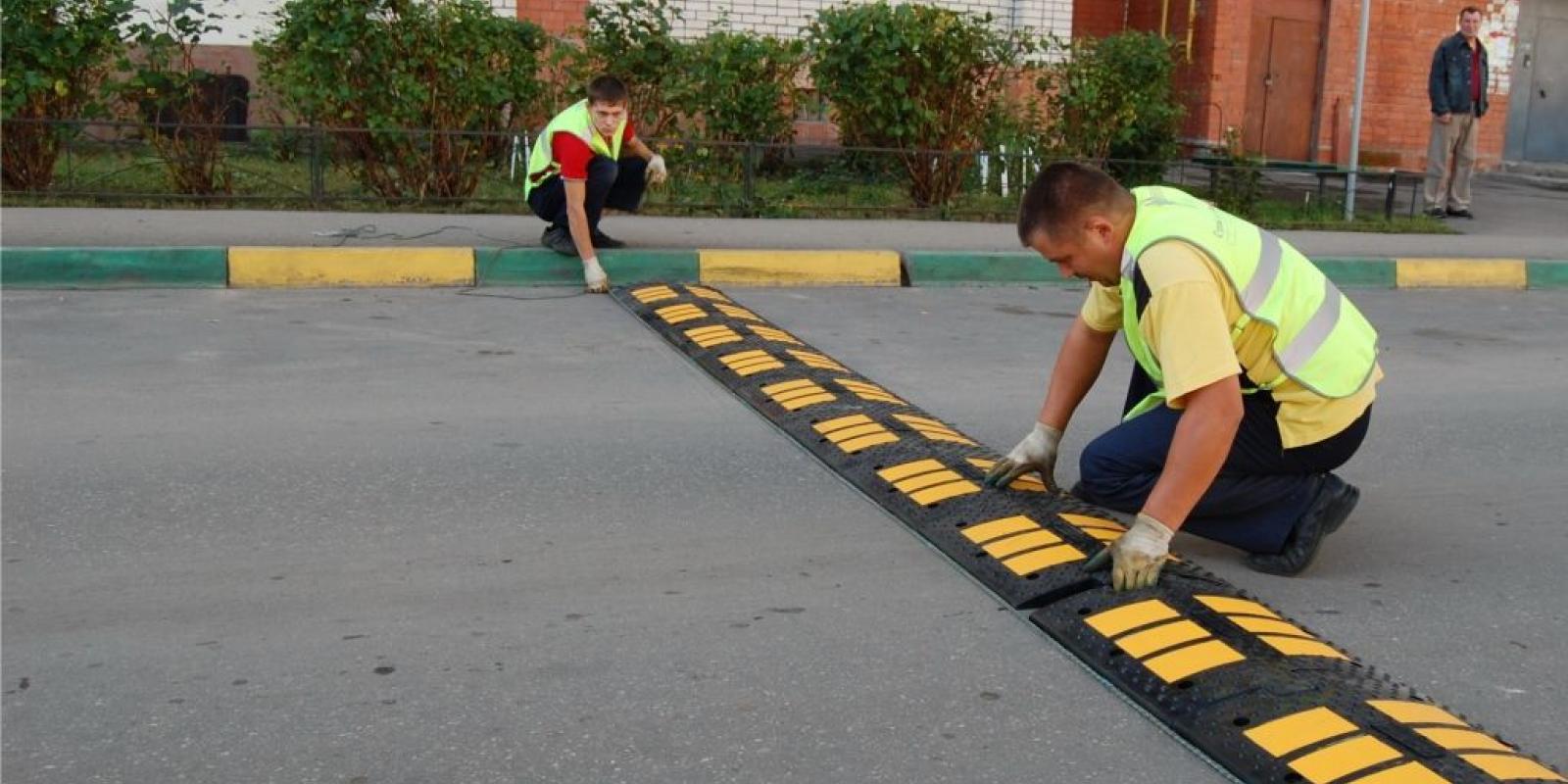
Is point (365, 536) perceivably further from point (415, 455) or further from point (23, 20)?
point (23, 20)

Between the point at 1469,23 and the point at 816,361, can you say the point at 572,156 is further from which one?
the point at 1469,23

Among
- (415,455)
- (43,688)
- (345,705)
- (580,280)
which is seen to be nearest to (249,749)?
(345,705)

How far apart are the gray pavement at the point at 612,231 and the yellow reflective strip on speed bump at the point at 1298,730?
636 cm

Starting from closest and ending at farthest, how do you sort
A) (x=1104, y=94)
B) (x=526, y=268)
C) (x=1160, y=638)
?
(x=1160, y=638) < (x=526, y=268) < (x=1104, y=94)

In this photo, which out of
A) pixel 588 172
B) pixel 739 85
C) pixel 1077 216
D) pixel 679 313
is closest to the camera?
pixel 1077 216

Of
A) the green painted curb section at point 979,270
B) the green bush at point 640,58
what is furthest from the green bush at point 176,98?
the green painted curb section at point 979,270

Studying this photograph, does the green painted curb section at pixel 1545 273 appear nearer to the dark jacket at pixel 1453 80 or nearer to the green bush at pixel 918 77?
the dark jacket at pixel 1453 80

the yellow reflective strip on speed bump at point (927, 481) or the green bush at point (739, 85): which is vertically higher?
the green bush at point (739, 85)

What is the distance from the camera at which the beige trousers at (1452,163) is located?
12.7m

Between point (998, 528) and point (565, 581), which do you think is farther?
point (998, 528)

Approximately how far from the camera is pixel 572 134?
8.07 meters

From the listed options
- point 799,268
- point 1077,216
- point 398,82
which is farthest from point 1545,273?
point 1077,216

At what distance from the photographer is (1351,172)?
1171 centimetres

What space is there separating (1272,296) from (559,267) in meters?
5.26
